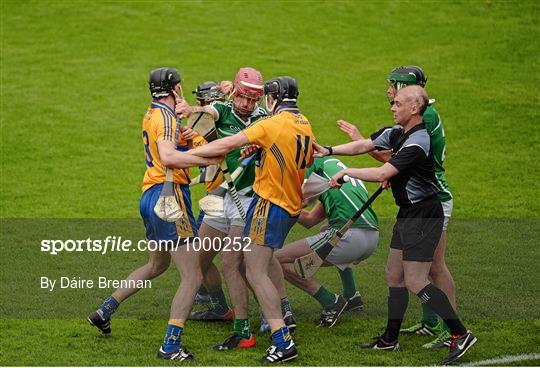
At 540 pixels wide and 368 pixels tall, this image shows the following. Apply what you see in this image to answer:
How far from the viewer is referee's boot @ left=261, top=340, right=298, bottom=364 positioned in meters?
8.74

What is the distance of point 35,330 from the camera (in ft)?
32.3

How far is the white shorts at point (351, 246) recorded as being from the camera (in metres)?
10.2

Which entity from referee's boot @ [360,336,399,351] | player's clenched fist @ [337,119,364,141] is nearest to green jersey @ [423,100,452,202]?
player's clenched fist @ [337,119,364,141]

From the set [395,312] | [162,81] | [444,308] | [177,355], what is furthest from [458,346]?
[162,81]

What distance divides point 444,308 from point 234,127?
112 inches

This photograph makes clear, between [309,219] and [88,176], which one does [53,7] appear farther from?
[309,219]

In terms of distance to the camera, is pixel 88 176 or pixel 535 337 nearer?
pixel 535 337

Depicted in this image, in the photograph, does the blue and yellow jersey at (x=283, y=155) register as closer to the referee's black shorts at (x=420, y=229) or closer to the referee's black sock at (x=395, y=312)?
the referee's black shorts at (x=420, y=229)

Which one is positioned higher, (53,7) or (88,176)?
(53,7)

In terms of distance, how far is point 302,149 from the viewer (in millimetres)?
8984

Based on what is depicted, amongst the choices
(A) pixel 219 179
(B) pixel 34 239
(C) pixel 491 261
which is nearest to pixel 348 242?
(A) pixel 219 179

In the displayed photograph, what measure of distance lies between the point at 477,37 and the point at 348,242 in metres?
12.6

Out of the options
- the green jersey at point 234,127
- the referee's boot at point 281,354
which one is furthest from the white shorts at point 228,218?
the referee's boot at point 281,354

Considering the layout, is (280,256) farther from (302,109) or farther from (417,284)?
(302,109)
